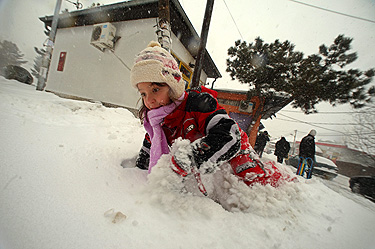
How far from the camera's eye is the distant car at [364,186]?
1.36 meters

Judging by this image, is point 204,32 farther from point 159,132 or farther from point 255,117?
point 255,117

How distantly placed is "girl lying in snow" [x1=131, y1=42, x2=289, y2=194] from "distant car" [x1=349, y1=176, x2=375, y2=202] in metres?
0.93

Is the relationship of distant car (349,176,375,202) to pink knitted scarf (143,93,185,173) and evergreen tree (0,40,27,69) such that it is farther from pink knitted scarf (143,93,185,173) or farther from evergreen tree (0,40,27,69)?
evergreen tree (0,40,27,69)

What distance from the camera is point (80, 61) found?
20.5 feet

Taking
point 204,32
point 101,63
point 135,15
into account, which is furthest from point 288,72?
point 101,63

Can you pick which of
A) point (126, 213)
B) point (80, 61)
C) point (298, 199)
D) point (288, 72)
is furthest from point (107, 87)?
point (288, 72)

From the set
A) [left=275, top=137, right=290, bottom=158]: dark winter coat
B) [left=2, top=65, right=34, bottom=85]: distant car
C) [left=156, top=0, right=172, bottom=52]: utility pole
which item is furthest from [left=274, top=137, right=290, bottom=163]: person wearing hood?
[left=2, top=65, right=34, bottom=85]: distant car

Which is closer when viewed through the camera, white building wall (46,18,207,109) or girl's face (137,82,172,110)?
girl's face (137,82,172,110)

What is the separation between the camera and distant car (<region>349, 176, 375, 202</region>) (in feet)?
4.47

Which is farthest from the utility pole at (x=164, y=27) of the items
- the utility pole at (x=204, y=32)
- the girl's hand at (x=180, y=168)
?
the girl's hand at (x=180, y=168)

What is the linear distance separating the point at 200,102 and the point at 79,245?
961 millimetres

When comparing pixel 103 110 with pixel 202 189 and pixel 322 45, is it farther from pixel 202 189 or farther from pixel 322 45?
pixel 322 45

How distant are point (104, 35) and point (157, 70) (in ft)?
17.6

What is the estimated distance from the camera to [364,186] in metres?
1.51
